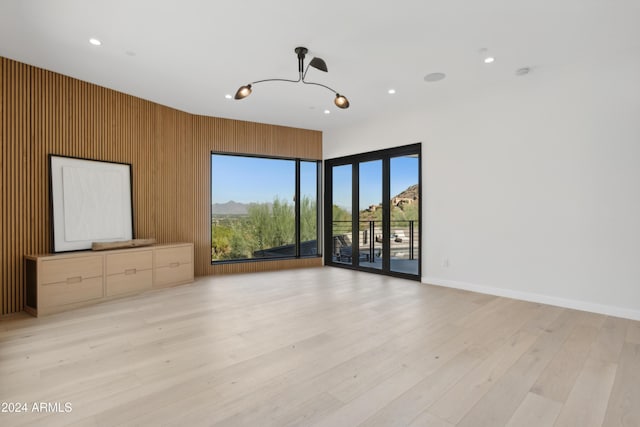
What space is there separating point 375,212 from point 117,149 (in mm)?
4283

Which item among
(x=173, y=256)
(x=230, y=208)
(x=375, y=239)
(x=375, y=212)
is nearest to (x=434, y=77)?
(x=375, y=212)

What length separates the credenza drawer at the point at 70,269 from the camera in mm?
3504

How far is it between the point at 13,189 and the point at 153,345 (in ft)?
8.75

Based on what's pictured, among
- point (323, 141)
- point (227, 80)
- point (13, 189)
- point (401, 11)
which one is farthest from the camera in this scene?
point (323, 141)

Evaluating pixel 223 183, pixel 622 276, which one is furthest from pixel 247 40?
pixel 622 276

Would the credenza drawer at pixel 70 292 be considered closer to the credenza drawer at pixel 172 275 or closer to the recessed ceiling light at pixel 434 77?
the credenza drawer at pixel 172 275

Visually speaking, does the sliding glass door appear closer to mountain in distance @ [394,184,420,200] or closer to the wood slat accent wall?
mountain in distance @ [394,184,420,200]

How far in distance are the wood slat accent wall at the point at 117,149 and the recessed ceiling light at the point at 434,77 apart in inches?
116

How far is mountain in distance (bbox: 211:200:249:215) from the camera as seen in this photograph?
5.94m

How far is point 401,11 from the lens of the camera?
2.68m

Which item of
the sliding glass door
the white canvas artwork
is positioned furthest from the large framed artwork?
the sliding glass door

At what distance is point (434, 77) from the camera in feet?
13.1

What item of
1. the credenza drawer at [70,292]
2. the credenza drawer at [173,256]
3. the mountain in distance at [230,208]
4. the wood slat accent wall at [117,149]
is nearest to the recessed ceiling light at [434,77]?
the wood slat accent wall at [117,149]

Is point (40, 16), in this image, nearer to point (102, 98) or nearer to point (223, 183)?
point (102, 98)
